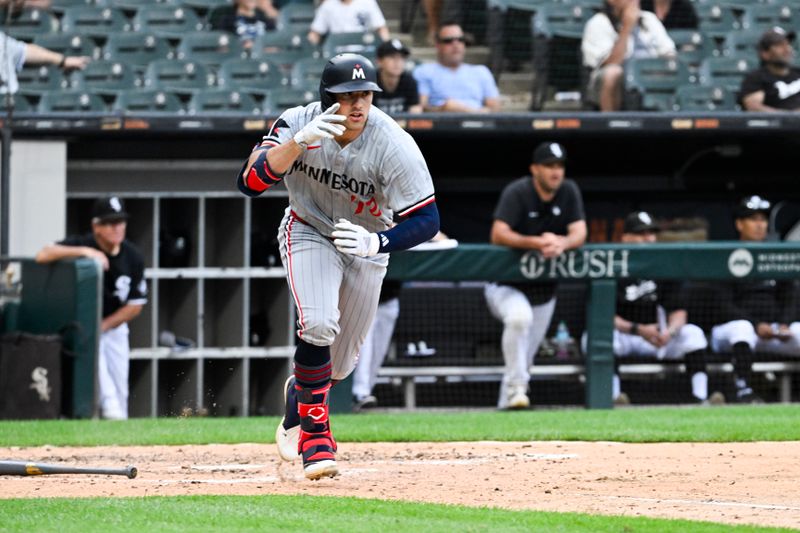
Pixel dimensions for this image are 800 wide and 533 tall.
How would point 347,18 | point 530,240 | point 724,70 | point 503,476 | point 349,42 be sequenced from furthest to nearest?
1. point 347,18
2. point 724,70
3. point 349,42
4. point 530,240
5. point 503,476

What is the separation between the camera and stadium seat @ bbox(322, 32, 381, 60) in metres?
11.2

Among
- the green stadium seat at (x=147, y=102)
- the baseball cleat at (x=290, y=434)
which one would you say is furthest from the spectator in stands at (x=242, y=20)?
the baseball cleat at (x=290, y=434)

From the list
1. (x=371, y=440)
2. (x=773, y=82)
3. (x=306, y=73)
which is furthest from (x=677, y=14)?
(x=371, y=440)

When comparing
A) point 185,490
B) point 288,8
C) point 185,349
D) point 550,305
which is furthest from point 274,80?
point 185,490

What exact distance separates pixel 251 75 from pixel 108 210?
2528mm

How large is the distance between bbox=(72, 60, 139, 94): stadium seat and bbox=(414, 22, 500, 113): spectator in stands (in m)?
2.27

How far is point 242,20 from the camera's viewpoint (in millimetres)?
11891

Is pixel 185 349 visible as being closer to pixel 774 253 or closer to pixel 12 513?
pixel 774 253

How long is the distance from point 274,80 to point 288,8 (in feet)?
4.65

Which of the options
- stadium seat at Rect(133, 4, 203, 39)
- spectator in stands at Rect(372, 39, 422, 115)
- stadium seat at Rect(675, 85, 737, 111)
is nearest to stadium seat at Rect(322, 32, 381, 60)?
spectator in stands at Rect(372, 39, 422, 115)

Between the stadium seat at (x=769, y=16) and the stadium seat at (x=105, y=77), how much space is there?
547cm

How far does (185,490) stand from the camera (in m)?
5.04

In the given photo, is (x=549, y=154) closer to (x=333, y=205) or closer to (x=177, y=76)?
(x=177, y=76)

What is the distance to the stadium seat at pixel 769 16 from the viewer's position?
1238 centimetres
